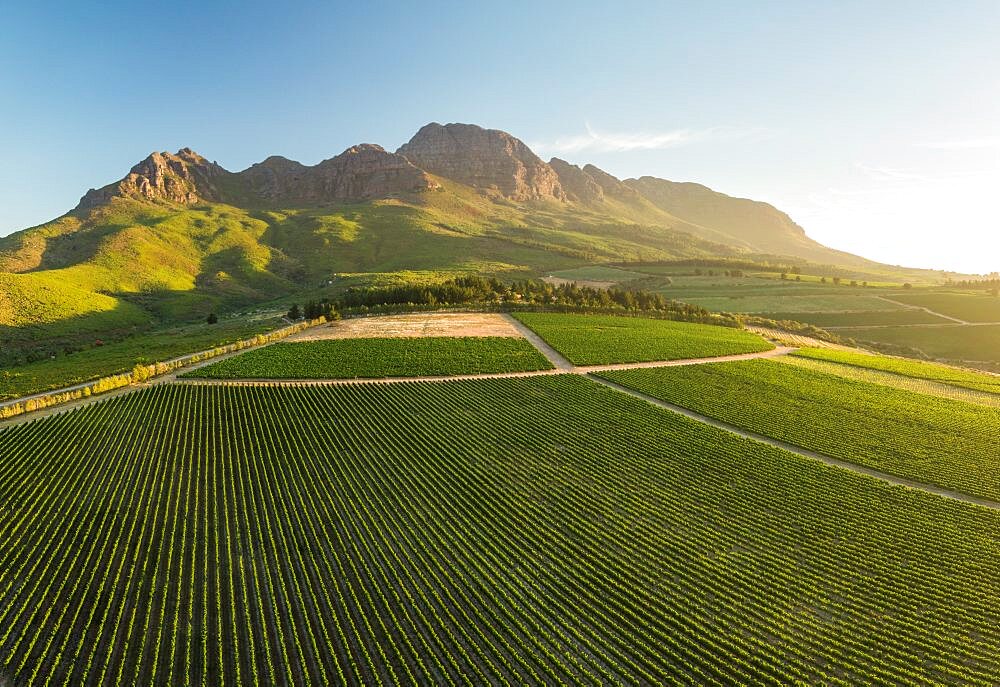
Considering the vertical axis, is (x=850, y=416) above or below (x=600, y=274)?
below

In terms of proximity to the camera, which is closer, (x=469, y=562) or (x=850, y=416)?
(x=469, y=562)

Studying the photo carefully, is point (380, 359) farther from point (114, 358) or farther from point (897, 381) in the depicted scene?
point (897, 381)

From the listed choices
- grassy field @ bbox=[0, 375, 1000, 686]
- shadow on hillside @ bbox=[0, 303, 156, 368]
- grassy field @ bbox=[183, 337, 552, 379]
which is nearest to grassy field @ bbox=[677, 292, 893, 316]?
grassy field @ bbox=[183, 337, 552, 379]

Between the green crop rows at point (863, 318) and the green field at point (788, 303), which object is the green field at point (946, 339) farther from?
the green field at point (788, 303)

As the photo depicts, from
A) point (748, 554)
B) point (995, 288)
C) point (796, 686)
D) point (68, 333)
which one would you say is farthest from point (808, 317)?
point (68, 333)

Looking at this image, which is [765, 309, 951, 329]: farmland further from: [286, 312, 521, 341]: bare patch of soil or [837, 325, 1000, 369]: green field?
[286, 312, 521, 341]: bare patch of soil

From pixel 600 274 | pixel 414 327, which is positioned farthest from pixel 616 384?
pixel 600 274

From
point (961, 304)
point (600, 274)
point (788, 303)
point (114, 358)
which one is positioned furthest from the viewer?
point (600, 274)

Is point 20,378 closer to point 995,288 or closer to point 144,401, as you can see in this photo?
point 144,401
